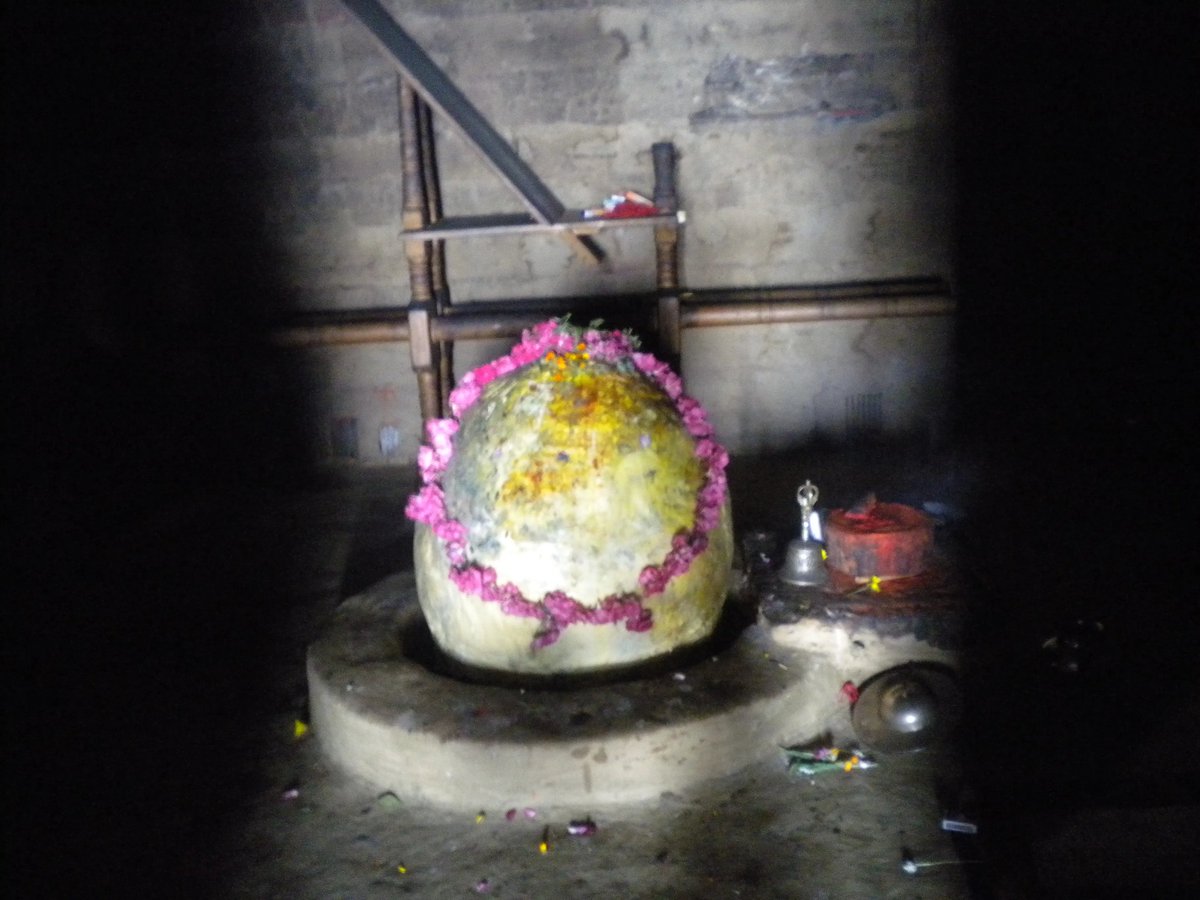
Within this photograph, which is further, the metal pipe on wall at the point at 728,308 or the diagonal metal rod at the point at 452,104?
the metal pipe on wall at the point at 728,308

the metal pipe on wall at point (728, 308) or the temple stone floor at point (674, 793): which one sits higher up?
the metal pipe on wall at point (728, 308)

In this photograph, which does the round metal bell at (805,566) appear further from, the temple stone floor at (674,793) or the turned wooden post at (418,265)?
the turned wooden post at (418,265)

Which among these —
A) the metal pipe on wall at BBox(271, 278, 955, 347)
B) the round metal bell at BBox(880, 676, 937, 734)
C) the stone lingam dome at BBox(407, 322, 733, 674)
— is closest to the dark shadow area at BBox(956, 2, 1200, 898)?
the metal pipe on wall at BBox(271, 278, 955, 347)

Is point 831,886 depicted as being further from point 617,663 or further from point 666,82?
point 666,82

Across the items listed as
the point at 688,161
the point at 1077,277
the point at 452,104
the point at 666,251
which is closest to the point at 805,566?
the point at 666,251

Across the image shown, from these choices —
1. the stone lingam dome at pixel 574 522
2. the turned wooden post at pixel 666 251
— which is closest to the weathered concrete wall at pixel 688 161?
the turned wooden post at pixel 666 251

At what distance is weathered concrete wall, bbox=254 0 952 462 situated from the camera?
6.79m

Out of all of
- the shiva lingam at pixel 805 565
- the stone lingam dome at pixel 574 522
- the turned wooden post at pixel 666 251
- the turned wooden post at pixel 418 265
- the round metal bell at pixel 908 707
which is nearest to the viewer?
the stone lingam dome at pixel 574 522

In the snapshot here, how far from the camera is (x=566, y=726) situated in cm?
314

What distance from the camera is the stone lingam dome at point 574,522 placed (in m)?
3.27

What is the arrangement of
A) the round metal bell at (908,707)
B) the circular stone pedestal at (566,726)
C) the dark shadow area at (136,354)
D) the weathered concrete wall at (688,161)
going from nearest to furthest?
the circular stone pedestal at (566,726)
the round metal bell at (908,707)
the dark shadow area at (136,354)
the weathered concrete wall at (688,161)

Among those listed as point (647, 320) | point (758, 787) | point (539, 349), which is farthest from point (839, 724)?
point (647, 320)

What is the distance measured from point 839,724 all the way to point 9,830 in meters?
2.81

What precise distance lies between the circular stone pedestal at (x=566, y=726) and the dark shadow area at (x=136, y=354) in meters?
1.18
